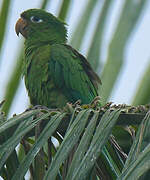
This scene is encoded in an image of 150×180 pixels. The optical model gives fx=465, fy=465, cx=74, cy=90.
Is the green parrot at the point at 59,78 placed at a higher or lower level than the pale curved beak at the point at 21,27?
lower

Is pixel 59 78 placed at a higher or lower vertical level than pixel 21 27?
lower

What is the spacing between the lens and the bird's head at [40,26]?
4289mm

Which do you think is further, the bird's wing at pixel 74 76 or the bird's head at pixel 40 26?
the bird's head at pixel 40 26

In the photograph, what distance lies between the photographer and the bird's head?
429 cm

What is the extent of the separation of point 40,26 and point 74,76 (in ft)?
3.00

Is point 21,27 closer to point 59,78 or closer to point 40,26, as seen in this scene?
point 40,26

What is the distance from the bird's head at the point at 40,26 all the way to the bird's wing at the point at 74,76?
541mm

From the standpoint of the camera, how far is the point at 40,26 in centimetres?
439

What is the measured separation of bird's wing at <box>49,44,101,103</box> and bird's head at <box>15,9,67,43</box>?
0.54 metres

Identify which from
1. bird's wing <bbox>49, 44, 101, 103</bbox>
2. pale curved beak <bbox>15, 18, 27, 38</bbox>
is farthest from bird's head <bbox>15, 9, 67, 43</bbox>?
bird's wing <bbox>49, 44, 101, 103</bbox>

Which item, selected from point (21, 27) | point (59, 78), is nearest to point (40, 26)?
point (21, 27)

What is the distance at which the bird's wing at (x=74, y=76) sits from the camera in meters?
3.68

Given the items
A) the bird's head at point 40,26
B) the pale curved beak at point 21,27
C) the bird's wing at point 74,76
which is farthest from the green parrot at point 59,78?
the pale curved beak at point 21,27

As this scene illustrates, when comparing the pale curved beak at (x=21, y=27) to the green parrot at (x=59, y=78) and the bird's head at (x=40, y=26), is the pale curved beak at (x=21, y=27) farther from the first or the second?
the green parrot at (x=59, y=78)
